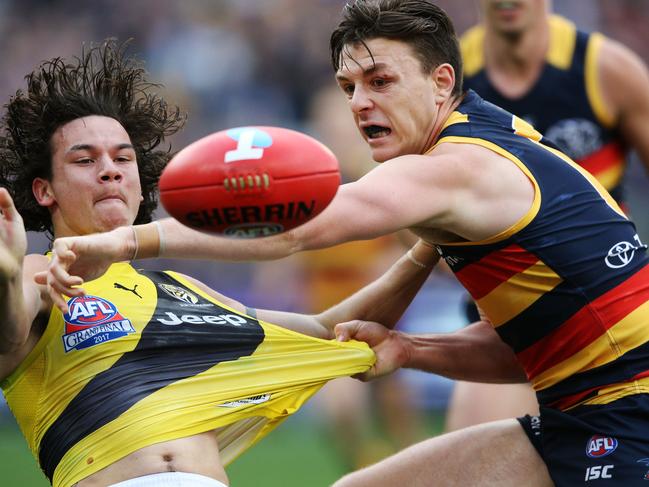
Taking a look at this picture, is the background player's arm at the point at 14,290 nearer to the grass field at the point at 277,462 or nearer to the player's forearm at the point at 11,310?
the player's forearm at the point at 11,310

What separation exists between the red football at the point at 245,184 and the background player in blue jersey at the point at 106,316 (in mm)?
620

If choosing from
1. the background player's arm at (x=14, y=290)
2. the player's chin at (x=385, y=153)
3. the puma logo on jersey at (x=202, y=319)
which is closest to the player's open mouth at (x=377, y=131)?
the player's chin at (x=385, y=153)

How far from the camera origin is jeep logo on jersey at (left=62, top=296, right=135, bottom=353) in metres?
4.27

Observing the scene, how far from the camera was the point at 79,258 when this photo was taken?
143 inches

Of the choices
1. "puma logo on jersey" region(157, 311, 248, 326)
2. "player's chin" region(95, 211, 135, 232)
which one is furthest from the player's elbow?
"player's chin" region(95, 211, 135, 232)

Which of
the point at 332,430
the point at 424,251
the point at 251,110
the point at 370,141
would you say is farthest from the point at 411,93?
the point at 251,110

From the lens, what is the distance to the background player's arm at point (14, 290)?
372 cm

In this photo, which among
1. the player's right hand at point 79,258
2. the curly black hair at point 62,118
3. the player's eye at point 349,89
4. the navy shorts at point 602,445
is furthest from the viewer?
the curly black hair at point 62,118

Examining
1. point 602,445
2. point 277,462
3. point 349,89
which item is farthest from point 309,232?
point 277,462

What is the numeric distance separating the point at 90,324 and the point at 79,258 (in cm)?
71

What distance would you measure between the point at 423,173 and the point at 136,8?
1156 cm

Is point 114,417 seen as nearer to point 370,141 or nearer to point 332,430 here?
point 370,141

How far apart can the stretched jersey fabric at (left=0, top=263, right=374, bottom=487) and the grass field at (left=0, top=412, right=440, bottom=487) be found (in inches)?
176

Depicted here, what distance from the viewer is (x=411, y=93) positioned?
4367 mm
